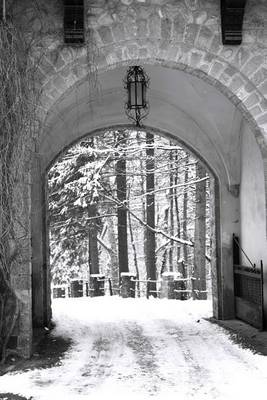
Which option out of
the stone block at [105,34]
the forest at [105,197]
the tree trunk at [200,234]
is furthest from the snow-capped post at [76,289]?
the stone block at [105,34]

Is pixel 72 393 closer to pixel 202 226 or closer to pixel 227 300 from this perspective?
pixel 227 300

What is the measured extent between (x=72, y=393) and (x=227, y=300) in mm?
5379

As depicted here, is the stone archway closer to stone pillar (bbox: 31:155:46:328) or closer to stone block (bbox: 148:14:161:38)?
stone block (bbox: 148:14:161:38)

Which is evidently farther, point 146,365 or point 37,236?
point 37,236

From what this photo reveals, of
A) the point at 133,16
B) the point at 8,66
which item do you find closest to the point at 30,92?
the point at 8,66

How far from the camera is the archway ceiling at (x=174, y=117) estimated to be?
29.9 ft

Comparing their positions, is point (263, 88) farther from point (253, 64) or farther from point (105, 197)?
point (105, 197)

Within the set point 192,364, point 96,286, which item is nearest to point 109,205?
point 96,286

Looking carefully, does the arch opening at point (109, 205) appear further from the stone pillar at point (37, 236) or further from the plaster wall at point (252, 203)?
the stone pillar at point (37, 236)

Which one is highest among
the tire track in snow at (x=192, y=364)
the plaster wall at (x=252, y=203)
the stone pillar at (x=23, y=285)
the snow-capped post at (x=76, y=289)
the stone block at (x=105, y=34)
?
the stone block at (x=105, y=34)

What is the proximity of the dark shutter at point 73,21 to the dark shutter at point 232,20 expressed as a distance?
5.32 ft

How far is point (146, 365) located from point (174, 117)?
5.24m

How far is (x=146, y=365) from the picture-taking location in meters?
6.20

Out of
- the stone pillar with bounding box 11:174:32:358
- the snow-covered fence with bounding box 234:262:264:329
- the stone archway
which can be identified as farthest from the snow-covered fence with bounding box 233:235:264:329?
the stone pillar with bounding box 11:174:32:358
